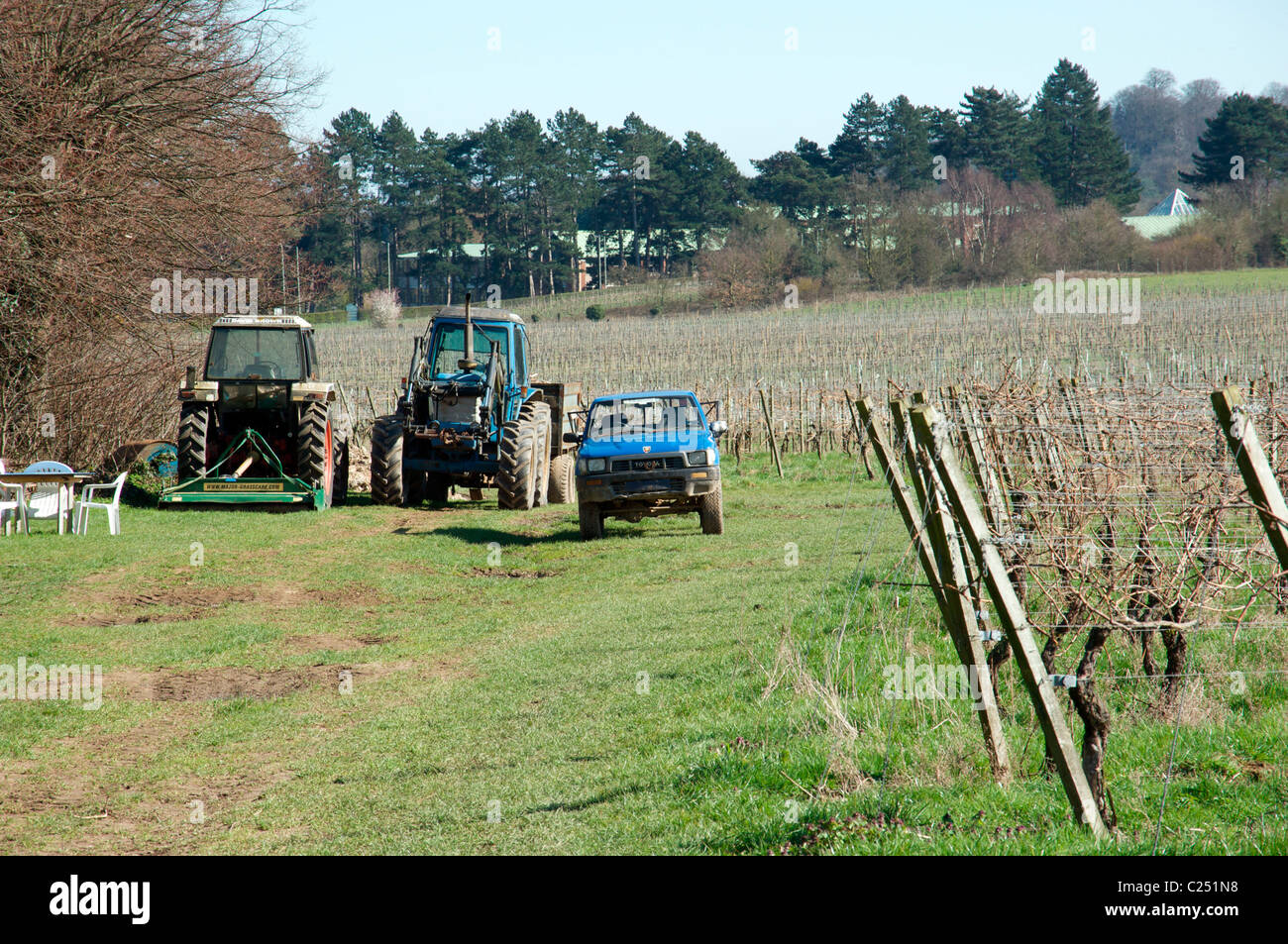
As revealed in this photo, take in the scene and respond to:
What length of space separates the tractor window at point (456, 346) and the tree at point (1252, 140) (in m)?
66.8

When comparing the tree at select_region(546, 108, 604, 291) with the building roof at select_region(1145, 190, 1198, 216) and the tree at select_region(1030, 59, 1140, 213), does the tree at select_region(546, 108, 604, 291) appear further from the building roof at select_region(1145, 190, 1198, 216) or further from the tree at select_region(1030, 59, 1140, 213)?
the building roof at select_region(1145, 190, 1198, 216)

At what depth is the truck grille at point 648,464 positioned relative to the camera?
14.8 m

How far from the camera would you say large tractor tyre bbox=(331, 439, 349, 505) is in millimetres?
18750

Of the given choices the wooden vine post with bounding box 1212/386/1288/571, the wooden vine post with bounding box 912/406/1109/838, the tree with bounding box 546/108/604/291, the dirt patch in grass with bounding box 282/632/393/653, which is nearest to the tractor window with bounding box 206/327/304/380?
the dirt patch in grass with bounding box 282/632/393/653

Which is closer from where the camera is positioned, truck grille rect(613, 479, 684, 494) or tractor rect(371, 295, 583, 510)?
truck grille rect(613, 479, 684, 494)

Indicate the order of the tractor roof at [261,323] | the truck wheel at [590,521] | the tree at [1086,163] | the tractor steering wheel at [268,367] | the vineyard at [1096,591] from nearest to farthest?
the vineyard at [1096,591], the truck wheel at [590,521], the tractor roof at [261,323], the tractor steering wheel at [268,367], the tree at [1086,163]

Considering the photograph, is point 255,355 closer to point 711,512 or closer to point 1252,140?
point 711,512

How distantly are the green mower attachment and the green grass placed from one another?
287cm

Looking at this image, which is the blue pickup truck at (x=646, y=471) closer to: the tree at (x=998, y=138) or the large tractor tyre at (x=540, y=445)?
the large tractor tyre at (x=540, y=445)

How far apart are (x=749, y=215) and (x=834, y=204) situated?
21.2 feet

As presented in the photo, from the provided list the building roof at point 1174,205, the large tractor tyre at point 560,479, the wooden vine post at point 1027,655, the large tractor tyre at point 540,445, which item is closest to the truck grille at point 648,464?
the large tractor tyre at point 540,445

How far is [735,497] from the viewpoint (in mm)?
20453

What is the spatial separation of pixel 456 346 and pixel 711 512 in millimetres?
5876

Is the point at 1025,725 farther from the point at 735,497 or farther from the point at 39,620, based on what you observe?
the point at 735,497
